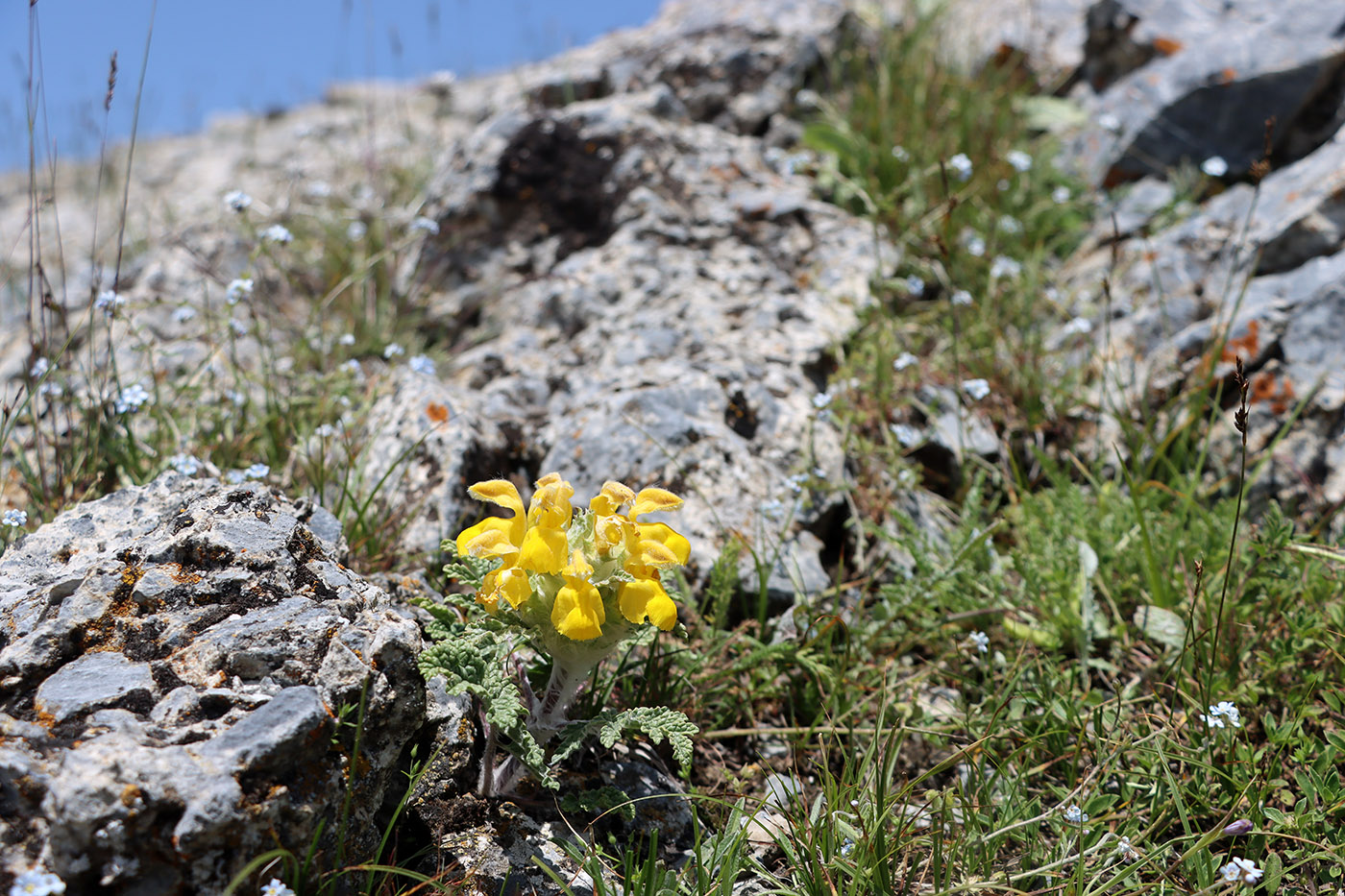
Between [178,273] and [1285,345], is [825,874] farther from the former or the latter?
[178,273]

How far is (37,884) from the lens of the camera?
1.31 m

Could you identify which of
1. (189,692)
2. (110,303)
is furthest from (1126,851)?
(110,303)

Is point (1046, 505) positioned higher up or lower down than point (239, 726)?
lower down

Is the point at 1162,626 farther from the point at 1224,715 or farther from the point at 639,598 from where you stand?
the point at 639,598

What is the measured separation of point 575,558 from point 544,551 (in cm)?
7

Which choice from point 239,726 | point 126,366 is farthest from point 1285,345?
point 126,366

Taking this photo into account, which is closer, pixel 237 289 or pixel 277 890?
pixel 277 890

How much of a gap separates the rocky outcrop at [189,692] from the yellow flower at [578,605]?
0.37 meters

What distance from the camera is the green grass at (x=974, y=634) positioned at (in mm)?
2023

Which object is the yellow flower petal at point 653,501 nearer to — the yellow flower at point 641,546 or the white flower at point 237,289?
the yellow flower at point 641,546

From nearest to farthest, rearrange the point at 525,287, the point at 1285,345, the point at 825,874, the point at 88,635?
the point at 88,635
the point at 825,874
the point at 1285,345
the point at 525,287

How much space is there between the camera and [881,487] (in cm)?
332

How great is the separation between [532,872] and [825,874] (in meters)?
0.69

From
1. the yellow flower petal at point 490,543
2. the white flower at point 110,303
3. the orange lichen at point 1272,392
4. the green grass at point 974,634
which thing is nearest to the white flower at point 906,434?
the green grass at point 974,634
